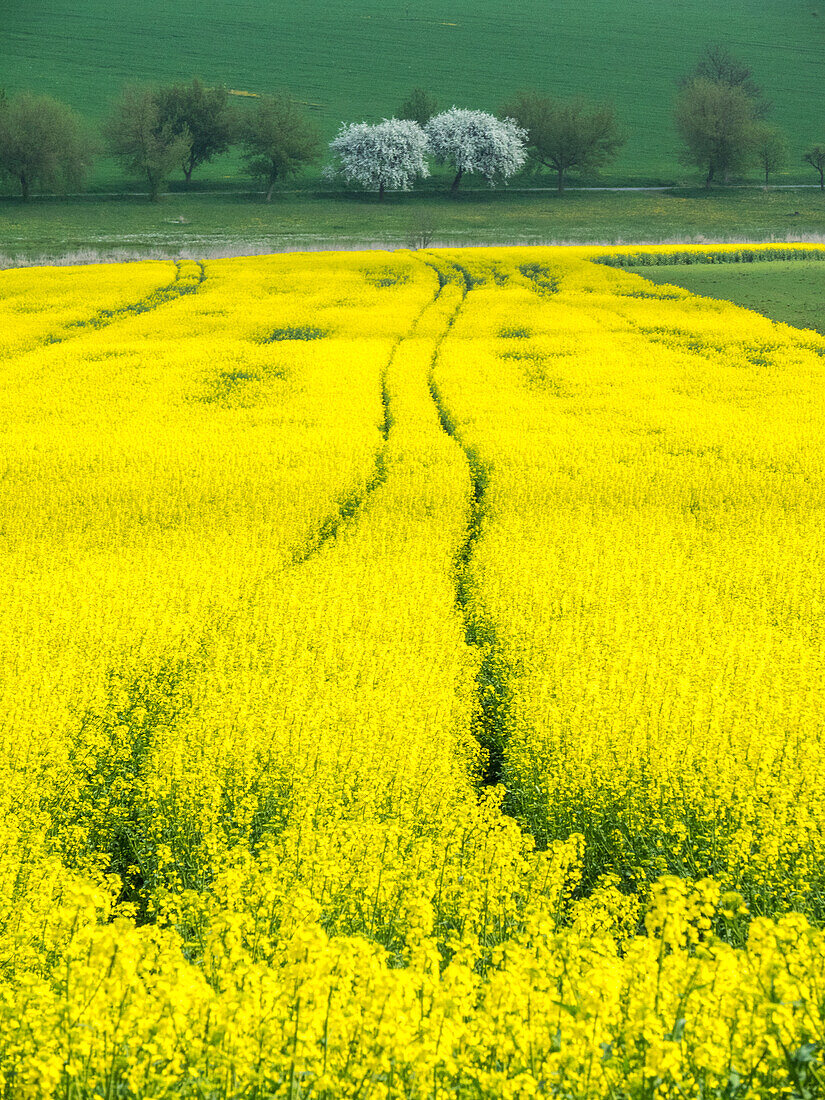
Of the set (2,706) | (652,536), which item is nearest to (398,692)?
(2,706)

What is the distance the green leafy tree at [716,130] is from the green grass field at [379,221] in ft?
16.8

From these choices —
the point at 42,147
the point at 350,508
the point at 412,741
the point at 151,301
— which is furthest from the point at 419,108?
the point at 412,741

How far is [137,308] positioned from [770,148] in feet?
271

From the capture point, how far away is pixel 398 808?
24.8ft

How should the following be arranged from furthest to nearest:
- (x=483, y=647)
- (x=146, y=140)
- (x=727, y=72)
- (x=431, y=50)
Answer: (x=431, y=50) → (x=727, y=72) → (x=146, y=140) → (x=483, y=647)

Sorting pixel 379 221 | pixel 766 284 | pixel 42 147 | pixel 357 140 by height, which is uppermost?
pixel 357 140

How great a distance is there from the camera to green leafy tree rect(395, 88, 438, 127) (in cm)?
10425

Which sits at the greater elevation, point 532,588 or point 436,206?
point 436,206

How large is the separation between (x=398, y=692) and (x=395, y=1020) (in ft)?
16.8

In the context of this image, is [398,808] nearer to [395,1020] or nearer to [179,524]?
[395,1020]

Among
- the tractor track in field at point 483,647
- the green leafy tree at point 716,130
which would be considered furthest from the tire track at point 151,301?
the green leafy tree at point 716,130

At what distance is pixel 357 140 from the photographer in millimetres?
89188

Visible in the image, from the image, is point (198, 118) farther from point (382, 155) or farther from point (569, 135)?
point (569, 135)

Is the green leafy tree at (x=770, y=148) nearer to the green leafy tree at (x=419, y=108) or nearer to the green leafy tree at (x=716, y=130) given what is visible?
the green leafy tree at (x=716, y=130)
